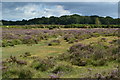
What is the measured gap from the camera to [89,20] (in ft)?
360

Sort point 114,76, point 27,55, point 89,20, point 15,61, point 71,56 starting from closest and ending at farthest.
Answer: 1. point 114,76
2. point 15,61
3. point 71,56
4. point 27,55
5. point 89,20

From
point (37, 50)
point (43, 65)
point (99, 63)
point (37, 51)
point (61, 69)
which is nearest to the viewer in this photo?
point (61, 69)

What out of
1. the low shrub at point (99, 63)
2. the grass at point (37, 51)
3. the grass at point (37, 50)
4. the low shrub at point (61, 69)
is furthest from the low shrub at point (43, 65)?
the grass at point (37, 51)

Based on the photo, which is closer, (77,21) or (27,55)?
(27,55)

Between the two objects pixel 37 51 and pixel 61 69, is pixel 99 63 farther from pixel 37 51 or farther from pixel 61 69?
pixel 37 51

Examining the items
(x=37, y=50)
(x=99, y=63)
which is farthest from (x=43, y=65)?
(x=37, y=50)

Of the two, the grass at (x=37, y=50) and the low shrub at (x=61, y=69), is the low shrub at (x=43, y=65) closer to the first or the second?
the low shrub at (x=61, y=69)

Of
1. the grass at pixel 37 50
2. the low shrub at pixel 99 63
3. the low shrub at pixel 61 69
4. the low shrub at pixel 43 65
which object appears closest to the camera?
the low shrub at pixel 61 69

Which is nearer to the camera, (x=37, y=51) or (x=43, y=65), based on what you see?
(x=43, y=65)

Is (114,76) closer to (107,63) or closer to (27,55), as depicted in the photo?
(107,63)

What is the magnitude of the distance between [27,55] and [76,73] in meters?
6.74

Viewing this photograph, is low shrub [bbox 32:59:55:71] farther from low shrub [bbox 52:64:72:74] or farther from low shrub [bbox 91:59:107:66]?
low shrub [bbox 91:59:107:66]

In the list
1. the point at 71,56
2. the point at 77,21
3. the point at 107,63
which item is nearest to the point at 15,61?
the point at 71,56

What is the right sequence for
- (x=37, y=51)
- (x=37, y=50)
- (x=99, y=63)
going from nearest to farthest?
(x=99, y=63), (x=37, y=51), (x=37, y=50)
